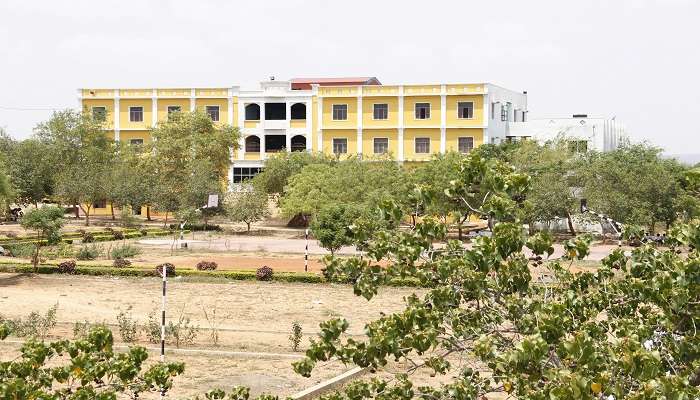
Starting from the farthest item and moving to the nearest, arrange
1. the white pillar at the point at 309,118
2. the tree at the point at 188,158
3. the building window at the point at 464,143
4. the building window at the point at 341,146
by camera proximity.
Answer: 1. the white pillar at the point at 309,118
2. the building window at the point at 341,146
3. the building window at the point at 464,143
4. the tree at the point at 188,158

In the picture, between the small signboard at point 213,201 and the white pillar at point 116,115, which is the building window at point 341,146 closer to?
the white pillar at point 116,115

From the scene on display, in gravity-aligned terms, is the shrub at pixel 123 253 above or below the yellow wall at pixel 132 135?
below

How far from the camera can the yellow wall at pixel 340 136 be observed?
213 ft

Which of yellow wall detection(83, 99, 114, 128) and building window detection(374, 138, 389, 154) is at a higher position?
yellow wall detection(83, 99, 114, 128)

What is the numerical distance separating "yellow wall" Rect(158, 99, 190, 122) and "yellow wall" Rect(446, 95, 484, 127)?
20.0m

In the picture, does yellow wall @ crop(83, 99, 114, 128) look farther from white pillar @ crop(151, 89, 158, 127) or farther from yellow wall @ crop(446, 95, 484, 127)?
yellow wall @ crop(446, 95, 484, 127)

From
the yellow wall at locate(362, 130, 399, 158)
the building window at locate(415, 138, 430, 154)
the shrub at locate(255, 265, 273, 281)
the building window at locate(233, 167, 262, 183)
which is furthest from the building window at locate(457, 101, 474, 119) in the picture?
the shrub at locate(255, 265, 273, 281)

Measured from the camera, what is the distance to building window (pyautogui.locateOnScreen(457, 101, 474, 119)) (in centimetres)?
6306

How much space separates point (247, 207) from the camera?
50531mm

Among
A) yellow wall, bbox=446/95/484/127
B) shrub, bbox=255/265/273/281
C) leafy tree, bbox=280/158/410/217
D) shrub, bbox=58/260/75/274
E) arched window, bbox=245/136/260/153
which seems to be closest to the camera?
shrub, bbox=255/265/273/281

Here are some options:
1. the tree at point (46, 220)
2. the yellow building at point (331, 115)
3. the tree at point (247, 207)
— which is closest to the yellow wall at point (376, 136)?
the yellow building at point (331, 115)

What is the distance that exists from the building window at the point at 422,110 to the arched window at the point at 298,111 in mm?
8641

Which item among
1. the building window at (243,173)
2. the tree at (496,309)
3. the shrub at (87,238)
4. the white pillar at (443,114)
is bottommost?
the shrub at (87,238)

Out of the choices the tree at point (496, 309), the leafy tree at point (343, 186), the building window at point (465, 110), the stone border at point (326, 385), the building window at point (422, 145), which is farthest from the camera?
the building window at point (422, 145)
